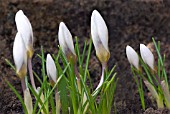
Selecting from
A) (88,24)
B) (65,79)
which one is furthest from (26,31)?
(88,24)

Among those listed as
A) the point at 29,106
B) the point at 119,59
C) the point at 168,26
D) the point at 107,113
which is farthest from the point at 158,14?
the point at 29,106

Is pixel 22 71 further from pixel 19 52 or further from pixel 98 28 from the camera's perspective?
pixel 98 28

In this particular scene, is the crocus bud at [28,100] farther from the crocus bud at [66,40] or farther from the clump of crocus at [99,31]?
the clump of crocus at [99,31]

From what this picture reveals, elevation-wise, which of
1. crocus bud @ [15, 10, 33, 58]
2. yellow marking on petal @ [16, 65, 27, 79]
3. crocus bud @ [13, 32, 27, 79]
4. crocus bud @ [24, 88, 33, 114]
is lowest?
crocus bud @ [24, 88, 33, 114]

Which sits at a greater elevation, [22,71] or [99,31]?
[99,31]

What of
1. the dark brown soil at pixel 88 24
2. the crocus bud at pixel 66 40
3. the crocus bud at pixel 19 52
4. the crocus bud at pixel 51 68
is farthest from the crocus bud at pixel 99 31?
the dark brown soil at pixel 88 24

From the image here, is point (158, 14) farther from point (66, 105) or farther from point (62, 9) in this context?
point (66, 105)

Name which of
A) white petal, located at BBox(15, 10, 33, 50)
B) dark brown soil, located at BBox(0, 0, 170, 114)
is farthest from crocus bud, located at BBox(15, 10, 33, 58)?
dark brown soil, located at BBox(0, 0, 170, 114)

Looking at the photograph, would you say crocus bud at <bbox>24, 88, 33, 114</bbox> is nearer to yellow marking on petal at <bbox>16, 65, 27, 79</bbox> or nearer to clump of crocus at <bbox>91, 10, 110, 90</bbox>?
yellow marking on petal at <bbox>16, 65, 27, 79</bbox>
